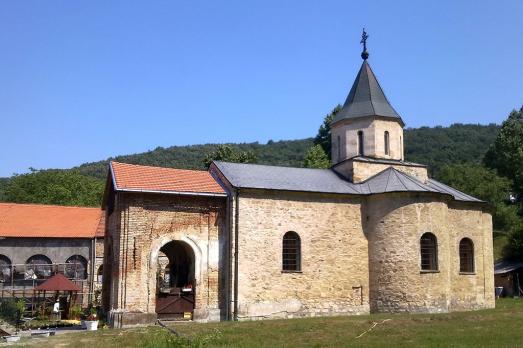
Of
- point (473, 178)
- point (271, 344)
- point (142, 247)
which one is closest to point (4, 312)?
point (142, 247)

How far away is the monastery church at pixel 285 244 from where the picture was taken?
21516 mm

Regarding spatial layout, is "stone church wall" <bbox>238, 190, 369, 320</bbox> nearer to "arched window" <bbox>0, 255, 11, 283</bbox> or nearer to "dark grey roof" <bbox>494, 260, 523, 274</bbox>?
"dark grey roof" <bbox>494, 260, 523, 274</bbox>

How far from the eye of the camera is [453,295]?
2495 cm

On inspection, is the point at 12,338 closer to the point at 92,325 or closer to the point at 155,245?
the point at 92,325

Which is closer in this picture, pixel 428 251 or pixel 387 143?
pixel 428 251

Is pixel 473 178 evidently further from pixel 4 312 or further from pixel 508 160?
pixel 4 312

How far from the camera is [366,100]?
1135 inches

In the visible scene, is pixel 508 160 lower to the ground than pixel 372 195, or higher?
higher

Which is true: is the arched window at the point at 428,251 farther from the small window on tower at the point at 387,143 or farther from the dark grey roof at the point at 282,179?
the small window on tower at the point at 387,143

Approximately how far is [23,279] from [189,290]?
16.9m

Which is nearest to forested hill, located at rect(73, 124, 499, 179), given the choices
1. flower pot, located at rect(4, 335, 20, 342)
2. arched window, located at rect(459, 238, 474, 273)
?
arched window, located at rect(459, 238, 474, 273)

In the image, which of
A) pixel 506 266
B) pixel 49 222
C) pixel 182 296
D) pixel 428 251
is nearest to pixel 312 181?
pixel 428 251

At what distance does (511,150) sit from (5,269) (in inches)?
2065

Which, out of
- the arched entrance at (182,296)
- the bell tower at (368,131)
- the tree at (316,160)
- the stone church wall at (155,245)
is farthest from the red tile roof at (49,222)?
the tree at (316,160)
